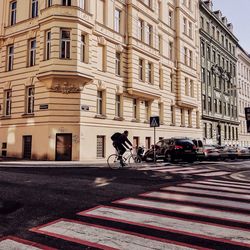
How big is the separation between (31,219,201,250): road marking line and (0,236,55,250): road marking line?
374mm

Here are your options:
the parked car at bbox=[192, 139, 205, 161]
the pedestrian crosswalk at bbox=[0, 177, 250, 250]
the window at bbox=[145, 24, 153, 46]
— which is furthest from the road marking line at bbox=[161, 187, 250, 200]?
the window at bbox=[145, 24, 153, 46]

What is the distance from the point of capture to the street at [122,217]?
398 centimetres

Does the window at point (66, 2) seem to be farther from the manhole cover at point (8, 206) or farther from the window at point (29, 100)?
the manhole cover at point (8, 206)

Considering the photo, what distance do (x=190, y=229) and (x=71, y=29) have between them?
62.2ft

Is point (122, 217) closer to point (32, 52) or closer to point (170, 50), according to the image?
point (32, 52)

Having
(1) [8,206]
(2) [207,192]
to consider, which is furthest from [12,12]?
(2) [207,192]

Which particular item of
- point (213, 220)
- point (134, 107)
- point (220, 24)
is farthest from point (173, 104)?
point (213, 220)

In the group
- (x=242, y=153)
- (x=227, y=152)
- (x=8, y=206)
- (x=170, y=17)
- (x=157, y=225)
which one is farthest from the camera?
(x=170, y=17)

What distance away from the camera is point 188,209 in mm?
5801

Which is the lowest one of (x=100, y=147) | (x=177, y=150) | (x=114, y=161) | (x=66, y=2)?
(x=114, y=161)

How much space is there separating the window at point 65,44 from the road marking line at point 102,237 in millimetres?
17671

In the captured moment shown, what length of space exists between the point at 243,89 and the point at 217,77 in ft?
52.6

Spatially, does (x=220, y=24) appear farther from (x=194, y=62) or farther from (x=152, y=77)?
(x=152, y=77)

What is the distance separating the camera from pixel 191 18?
123ft
